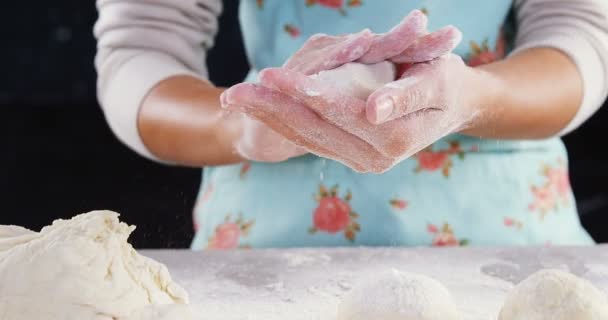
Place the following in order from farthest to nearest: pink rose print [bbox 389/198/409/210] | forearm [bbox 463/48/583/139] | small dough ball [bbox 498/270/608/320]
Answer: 1. pink rose print [bbox 389/198/409/210]
2. forearm [bbox 463/48/583/139]
3. small dough ball [bbox 498/270/608/320]

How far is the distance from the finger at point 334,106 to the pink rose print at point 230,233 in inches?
17.1

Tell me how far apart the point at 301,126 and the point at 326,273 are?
1.07 feet

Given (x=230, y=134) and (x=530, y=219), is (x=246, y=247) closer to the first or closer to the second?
(x=230, y=134)

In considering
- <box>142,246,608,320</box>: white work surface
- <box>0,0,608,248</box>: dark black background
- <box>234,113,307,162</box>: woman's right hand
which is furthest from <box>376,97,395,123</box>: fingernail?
<box>0,0,608,248</box>: dark black background

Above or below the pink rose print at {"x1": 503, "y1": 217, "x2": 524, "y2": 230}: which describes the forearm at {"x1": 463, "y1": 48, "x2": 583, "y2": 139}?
above

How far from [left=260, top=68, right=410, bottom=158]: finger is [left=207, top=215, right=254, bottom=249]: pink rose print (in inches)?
17.1

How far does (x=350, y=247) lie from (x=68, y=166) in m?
2.33

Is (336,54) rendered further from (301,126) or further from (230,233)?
(230,233)

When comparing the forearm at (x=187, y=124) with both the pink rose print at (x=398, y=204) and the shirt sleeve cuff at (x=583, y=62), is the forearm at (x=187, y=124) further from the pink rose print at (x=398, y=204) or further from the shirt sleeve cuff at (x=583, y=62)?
the shirt sleeve cuff at (x=583, y=62)

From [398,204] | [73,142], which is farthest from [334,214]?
[73,142]

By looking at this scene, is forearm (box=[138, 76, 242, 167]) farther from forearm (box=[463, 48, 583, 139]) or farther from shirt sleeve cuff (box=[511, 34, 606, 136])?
shirt sleeve cuff (box=[511, 34, 606, 136])

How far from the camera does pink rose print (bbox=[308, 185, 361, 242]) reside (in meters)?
1.30

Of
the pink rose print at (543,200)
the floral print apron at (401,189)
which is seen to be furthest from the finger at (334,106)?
the pink rose print at (543,200)

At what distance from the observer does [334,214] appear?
1.30 m
